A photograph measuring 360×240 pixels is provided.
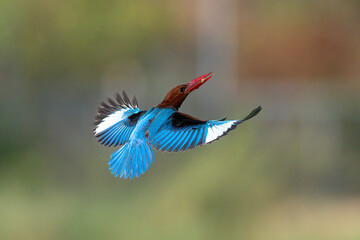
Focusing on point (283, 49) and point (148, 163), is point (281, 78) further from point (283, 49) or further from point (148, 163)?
point (148, 163)

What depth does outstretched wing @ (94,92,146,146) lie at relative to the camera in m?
0.52

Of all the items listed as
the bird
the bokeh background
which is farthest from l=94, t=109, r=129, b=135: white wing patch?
the bokeh background

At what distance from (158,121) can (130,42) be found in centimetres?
588

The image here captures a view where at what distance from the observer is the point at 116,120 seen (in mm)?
565

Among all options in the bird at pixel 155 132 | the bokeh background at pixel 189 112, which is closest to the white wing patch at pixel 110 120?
the bird at pixel 155 132

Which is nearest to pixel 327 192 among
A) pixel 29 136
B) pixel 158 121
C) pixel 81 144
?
pixel 81 144

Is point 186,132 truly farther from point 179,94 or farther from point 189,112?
point 189,112

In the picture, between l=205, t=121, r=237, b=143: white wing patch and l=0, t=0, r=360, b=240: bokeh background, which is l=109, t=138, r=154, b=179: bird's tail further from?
l=0, t=0, r=360, b=240: bokeh background

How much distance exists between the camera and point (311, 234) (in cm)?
391

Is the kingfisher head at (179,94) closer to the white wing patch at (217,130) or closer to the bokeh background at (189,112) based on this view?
the white wing patch at (217,130)

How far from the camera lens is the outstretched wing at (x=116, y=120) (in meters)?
0.52

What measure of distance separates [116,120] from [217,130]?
0.37 ft

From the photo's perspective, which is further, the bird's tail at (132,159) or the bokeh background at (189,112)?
the bokeh background at (189,112)

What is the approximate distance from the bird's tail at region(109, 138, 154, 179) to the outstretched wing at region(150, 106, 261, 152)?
0.02 metres
